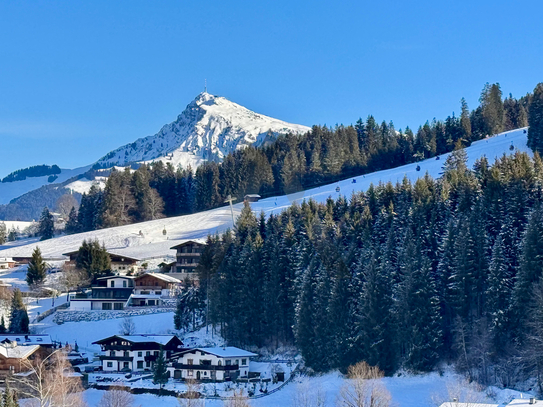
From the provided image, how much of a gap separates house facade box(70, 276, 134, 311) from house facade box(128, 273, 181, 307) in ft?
2.79

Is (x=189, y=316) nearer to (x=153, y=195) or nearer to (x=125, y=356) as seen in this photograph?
(x=125, y=356)

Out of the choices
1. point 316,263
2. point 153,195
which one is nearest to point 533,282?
point 316,263

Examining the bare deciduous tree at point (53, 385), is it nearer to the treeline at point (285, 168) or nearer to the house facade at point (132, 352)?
the house facade at point (132, 352)

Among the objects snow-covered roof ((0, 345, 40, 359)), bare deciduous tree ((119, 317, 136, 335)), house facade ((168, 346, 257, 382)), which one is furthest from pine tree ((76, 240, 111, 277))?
house facade ((168, 346, 257, 382))

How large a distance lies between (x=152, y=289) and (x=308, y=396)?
36.7 m

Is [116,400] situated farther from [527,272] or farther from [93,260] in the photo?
[93,260]

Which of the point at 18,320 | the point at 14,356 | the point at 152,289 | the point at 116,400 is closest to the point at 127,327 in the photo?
the point at 152,289

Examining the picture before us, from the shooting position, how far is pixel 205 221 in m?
124

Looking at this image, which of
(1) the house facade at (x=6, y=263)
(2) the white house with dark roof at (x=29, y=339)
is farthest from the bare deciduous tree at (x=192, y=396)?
(1) the house facade at (x=6, y=263)

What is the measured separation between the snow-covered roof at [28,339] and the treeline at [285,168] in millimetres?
55788

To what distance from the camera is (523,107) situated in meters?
138

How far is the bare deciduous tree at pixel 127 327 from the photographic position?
3091 inches

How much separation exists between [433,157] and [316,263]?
64078 millimetres

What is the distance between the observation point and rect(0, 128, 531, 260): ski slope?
111 metres
